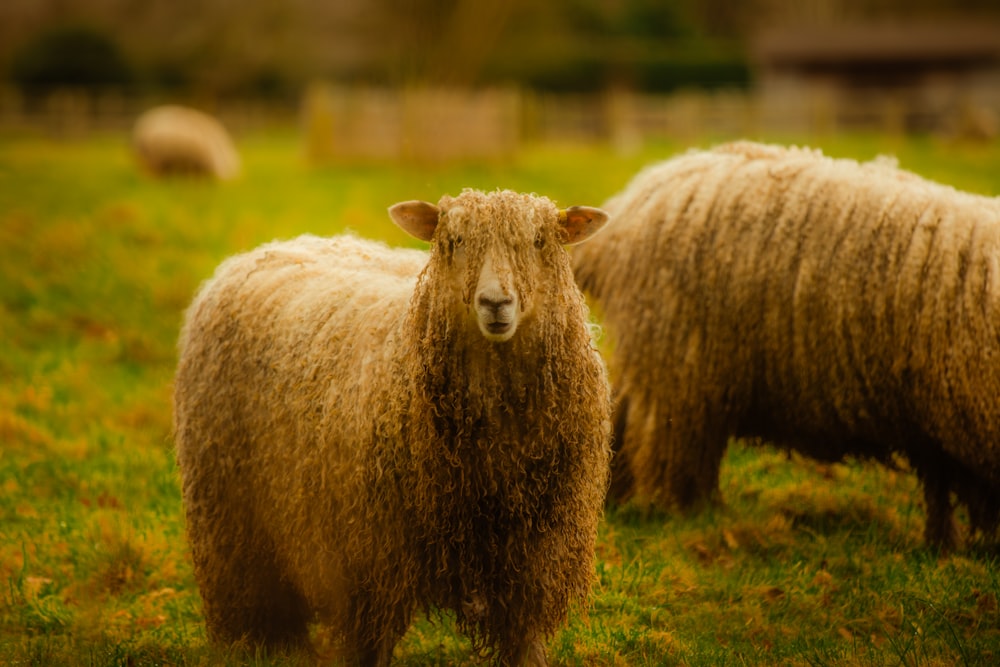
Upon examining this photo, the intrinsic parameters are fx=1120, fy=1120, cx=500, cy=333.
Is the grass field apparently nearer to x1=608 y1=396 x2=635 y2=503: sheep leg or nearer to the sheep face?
x1=608 y1=396 x2=635 y2=503: sheep leg

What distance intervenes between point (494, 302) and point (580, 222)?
606mm

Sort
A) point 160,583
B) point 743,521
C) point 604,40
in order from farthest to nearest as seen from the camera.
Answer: point 604,40 → point 743,521 → point 160,583

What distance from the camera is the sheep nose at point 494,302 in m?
3.56

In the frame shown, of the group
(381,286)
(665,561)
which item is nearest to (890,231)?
(665,561)

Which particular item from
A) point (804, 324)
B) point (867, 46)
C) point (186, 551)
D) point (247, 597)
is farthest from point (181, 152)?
point (867, 46)

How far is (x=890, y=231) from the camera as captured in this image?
5641 millimetres

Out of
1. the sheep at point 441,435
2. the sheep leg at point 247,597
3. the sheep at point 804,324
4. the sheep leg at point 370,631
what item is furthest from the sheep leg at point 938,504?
the sheep leg at point 247,597

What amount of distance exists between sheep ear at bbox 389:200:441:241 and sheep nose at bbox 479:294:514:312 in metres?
0.48

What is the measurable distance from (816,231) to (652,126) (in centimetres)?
2177

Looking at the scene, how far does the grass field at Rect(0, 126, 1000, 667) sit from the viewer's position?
15.4ft

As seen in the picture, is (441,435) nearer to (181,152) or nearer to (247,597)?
(247,597)

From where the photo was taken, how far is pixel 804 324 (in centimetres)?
566

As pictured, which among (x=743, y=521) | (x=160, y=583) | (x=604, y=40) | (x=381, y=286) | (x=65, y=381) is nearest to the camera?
(x=381, y=286)

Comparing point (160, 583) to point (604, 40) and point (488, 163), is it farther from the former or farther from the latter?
point (604, 40)
